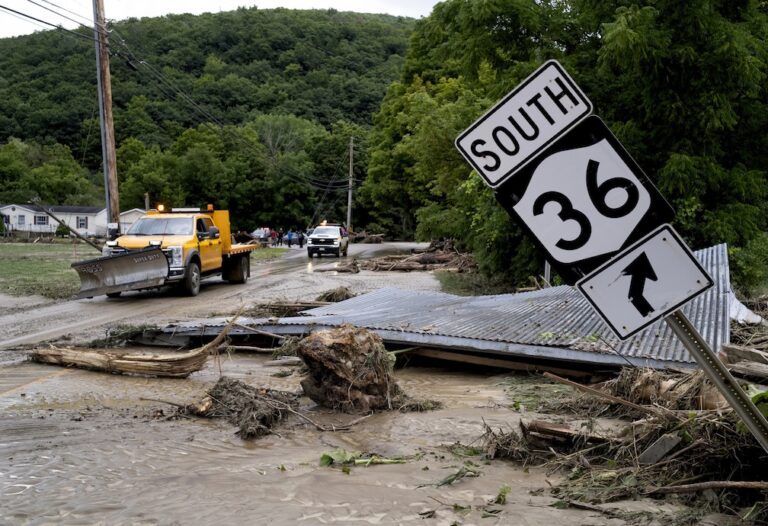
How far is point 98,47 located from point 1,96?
56.4 meters

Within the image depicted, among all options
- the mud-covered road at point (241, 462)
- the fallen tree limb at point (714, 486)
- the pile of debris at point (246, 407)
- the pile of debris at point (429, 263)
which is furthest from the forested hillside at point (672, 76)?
the pile of debris at point (429, 263)

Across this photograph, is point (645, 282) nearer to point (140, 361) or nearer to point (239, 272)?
point (140, 361)

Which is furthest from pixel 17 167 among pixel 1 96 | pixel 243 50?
pixel 243 50

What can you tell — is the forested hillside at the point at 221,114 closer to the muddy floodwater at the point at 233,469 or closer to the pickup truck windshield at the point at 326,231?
the pickup truck windshield at the point at 326,231

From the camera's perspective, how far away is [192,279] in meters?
18.6

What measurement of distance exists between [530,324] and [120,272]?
11.1 meters

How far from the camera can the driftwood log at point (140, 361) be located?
8.94 meters

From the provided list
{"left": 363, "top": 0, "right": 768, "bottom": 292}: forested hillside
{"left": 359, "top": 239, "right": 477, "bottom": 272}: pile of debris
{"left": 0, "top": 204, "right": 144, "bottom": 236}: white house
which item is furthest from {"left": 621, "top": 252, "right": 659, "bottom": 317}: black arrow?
{"left": 0, "top": 204, "right": 144, "bottom": 236}: white house

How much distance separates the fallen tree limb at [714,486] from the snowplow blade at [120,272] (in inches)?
→ 584

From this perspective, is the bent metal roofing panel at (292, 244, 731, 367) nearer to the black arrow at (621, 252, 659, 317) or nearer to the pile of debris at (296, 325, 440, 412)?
the pile of debris at (296, 325, 440, 412)

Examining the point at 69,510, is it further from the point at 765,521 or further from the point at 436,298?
the point at 436,298

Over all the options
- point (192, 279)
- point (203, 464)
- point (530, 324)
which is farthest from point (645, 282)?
point (192, 279)

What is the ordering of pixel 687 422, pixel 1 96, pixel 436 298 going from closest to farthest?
pixel 687 422 < pixel 436 298 < pixel 1 96

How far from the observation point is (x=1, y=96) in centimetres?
7056
